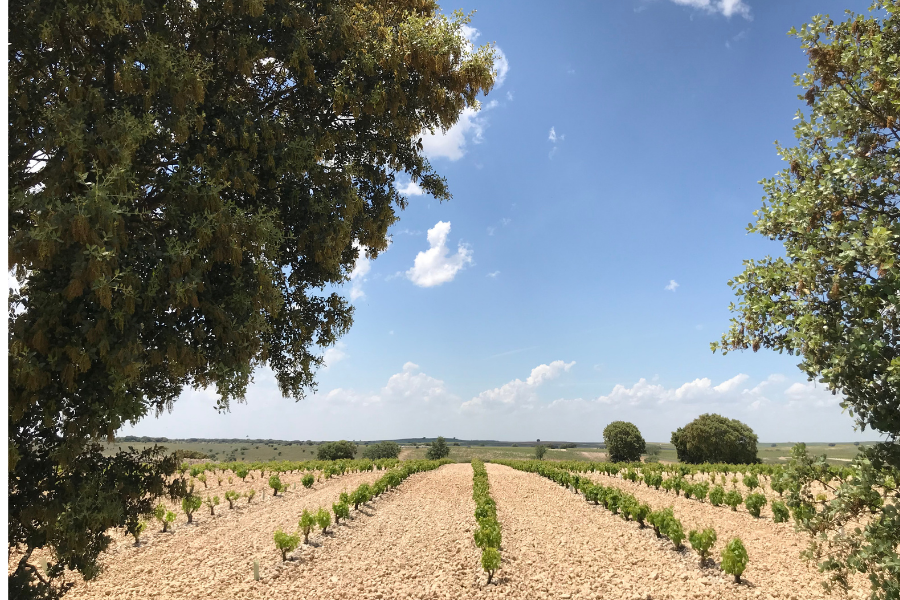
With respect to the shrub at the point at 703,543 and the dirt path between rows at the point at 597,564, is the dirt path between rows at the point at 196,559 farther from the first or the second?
the shrub at the point at 703,543

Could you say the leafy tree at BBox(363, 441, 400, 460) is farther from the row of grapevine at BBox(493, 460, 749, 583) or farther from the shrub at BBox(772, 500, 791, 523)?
the shrub at BBox(772, 500, 791, 523)

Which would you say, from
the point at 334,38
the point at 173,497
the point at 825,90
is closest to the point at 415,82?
the point at 334,38

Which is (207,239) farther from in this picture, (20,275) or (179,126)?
(20,275)

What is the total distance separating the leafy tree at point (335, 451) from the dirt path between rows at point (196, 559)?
38538 mm

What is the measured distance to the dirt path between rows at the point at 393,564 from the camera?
26.9 feet

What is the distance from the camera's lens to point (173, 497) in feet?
21.1

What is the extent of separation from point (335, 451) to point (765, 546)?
4735 cm

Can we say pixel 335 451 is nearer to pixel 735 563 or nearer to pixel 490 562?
pixel 490 562

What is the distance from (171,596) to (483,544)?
19.7 ft

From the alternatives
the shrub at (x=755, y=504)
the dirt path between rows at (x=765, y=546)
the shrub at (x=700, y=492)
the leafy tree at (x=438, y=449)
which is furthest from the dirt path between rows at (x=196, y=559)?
the leafy tree at (x=438, y=449)

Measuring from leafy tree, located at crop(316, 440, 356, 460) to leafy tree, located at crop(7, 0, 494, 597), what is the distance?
156 feet

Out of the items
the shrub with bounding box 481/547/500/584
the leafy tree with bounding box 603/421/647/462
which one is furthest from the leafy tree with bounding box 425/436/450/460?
the shrub with bounding box 481/547/500/584

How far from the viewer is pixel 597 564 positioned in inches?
388

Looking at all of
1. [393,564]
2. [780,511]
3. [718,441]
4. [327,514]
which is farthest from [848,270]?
[718,441]
